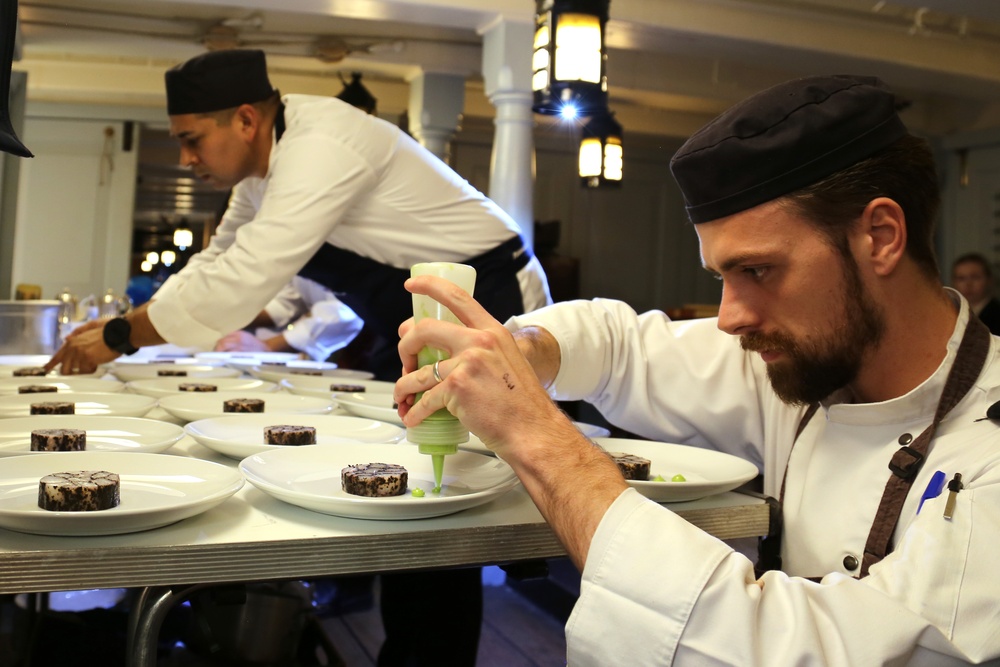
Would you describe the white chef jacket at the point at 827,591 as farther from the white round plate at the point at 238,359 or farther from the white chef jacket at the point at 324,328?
the white chef jacket at the point at 324,328

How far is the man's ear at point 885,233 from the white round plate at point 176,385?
1.28 metres

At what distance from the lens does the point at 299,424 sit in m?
1.39

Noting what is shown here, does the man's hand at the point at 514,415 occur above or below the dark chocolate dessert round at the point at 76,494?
above

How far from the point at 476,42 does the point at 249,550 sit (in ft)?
21.9

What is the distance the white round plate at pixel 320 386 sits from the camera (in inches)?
75.5

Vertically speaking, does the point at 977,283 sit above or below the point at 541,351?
above

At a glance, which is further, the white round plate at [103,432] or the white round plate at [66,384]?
the white round plate at [66,384]

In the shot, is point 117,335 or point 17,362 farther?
point 17,362

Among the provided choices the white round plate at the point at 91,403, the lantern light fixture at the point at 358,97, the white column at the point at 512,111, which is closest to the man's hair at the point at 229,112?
the white round plate at the point at 91,403

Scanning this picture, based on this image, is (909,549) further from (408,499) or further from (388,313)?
(388,313)

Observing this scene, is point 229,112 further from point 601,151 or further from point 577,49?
point 601,151

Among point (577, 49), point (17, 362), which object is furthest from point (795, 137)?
point (17, 362)

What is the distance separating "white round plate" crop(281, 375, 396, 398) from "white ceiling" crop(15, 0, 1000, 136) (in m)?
3.85

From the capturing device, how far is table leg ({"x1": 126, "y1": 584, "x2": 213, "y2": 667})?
2.82 feet
